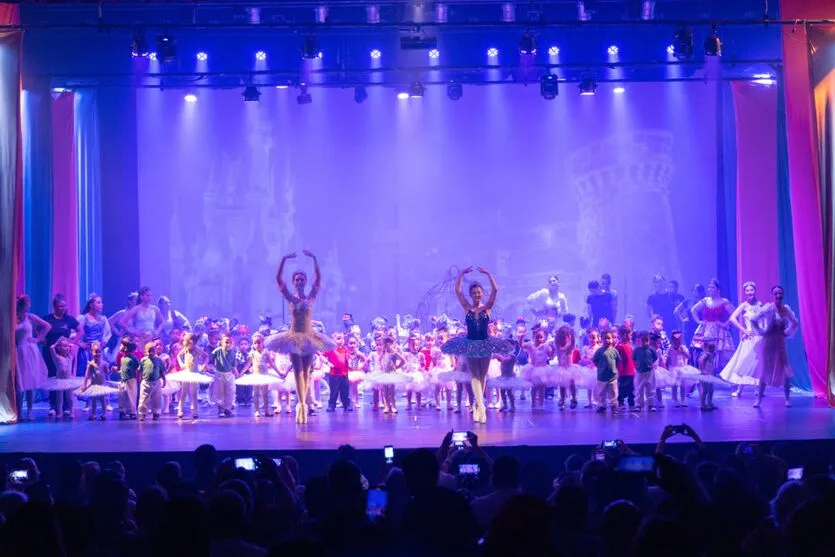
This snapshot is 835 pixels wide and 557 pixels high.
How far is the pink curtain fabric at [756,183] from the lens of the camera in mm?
18375

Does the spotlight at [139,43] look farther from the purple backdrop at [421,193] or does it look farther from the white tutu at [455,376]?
the white tutu at [455,376]

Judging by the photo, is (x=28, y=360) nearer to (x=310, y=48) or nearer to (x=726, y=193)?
(x=310, y=48)

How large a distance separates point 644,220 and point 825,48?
284 inches

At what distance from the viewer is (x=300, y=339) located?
12.0m

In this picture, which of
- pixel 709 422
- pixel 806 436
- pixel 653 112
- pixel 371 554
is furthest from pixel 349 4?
pixel 371 554

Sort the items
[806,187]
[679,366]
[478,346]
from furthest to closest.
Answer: [806,187] < [679,366] < [478,346]

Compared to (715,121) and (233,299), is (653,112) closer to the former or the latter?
(715,121)

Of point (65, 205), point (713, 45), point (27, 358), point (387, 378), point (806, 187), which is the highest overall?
point (713, 45)

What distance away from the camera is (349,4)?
16844 millimetres

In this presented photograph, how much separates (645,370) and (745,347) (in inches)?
87.5

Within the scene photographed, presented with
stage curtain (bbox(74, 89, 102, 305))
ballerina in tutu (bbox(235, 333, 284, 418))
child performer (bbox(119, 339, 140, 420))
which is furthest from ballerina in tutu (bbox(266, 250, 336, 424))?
stage curtain (bbox(74, 89, 102, 305))

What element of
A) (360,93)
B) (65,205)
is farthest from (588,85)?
(65,205)

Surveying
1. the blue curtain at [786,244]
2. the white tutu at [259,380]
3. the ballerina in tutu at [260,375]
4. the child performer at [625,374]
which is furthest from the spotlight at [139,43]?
the blue curtain at [786,244]

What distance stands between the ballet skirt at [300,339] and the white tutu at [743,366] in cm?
658
